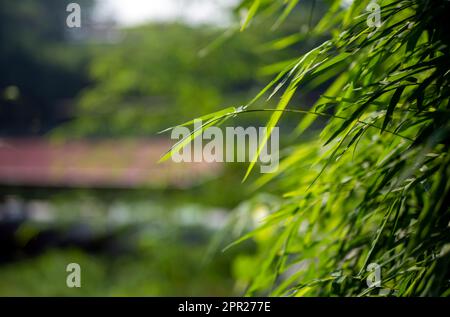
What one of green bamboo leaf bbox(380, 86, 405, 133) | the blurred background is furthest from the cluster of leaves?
the blurred background

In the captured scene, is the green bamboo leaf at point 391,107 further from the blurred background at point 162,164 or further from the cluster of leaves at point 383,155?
the blurred background at point 162,164

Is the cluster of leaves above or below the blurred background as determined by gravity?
below

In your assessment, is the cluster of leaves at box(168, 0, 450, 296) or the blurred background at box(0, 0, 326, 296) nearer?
the cluster of leaves at box(168, 0, 450, 296)

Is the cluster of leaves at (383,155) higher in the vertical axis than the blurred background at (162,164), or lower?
lower

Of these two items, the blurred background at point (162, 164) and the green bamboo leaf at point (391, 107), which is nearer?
the green bamboo leaf at point (391, 107)

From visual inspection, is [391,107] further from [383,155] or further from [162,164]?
[162,164]

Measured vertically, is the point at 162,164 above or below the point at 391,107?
above

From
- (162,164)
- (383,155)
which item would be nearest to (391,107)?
(383,155)

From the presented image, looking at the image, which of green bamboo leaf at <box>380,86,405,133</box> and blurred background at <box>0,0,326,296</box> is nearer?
green bamboo leaf at <box>380,86,405,133</box>

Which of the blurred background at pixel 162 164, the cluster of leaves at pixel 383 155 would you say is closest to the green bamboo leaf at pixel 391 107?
the cluster of leaves at pixel 383 155

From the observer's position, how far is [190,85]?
6.03 ft

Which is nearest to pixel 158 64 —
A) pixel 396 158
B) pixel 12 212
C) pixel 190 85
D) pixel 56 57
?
pixel 190 85

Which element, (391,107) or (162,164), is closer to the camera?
(391,107)

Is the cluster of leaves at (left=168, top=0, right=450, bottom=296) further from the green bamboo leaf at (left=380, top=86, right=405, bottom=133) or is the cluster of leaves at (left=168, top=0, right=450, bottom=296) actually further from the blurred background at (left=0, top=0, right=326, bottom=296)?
the blurred background at (left=0, top=0, right=326, bottom=296)
